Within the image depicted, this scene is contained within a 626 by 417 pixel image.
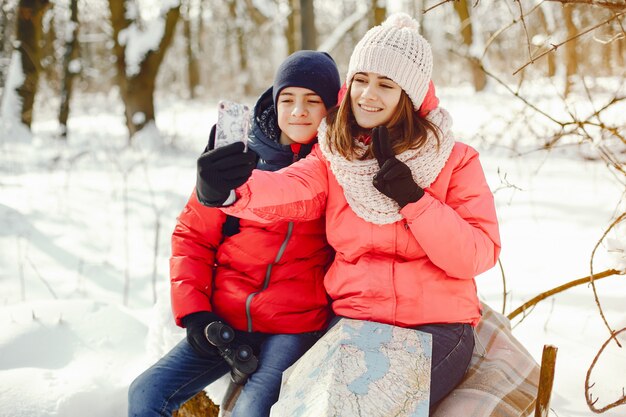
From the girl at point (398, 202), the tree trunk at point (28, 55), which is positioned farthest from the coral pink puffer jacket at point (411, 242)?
the tree trunk at point (28, 55)

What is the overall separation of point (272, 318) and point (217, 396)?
373mm

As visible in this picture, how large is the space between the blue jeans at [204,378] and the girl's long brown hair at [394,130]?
0.73m

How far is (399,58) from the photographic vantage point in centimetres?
186

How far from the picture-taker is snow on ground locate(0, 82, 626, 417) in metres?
2.33

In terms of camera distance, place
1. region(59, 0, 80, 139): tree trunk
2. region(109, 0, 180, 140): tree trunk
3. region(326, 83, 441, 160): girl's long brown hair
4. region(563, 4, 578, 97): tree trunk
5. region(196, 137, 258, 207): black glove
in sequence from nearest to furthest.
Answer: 1. region(196, 137, 258, 207): black glove
2. region(326, 83, 441, 160): girl's long brown hair
3. region(563, 4, 578, 97): tree trunk
4. region(109, 0, 180, 140): tree trunk
5. region(59, 0, 80, 139): tree trunk

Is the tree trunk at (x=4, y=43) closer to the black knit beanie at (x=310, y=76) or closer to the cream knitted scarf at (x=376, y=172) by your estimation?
the black knit beanie at (x=310, y=76)

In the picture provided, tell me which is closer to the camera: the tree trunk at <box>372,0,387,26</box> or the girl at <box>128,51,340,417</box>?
the girl at <box>128,51,340,417</box>

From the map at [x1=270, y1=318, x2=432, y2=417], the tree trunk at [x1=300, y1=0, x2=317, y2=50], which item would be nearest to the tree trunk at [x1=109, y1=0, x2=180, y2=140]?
the tree trunk at [x1=300, y1=0, x2=317, y2=50]

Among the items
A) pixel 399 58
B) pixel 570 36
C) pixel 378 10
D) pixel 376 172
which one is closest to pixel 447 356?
pixel 376 172

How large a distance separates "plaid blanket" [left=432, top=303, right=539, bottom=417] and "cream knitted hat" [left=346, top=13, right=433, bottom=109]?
994 mm

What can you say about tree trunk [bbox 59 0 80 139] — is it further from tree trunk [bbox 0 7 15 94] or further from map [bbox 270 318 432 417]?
map [bbox 270 318 432 417]

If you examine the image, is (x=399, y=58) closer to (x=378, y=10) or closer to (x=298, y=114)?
(x=298, y=114)

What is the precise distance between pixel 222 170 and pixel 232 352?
0.69 meters

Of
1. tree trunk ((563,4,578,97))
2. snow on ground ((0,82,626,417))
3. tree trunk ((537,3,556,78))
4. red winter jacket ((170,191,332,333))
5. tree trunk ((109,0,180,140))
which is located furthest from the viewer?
tree trunk ((109,0,180,140))
